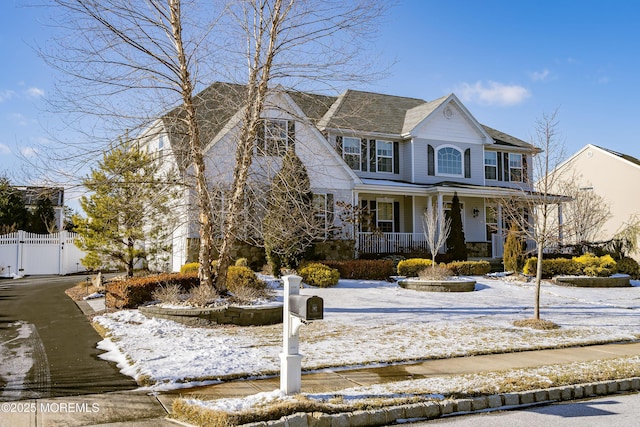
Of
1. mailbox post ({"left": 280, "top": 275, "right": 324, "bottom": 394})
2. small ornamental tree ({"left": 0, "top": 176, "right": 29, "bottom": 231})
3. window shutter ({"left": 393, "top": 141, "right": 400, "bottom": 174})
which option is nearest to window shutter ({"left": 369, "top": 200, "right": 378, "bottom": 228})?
window shutter ({"left": 393, "top": 141, "right": 400, "bottom": 174})

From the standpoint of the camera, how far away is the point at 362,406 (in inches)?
217

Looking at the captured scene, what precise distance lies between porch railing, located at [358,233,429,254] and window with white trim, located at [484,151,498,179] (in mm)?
6500

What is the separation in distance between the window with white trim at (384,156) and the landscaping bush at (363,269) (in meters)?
7.75

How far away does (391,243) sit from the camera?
76.2 feet

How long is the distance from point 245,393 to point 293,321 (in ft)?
3.78

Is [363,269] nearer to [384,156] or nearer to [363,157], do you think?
[363,157]

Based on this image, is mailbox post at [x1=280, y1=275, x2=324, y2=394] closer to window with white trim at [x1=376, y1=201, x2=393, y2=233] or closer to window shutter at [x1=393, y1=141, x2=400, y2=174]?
window with white trim at [x1=376, y1=201, x2=393, y2=233]

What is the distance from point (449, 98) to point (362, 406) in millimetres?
22386

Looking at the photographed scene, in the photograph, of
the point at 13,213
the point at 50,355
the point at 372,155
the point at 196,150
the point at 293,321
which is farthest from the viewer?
the point at 13,213

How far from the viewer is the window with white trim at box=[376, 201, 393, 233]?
81.6 feet

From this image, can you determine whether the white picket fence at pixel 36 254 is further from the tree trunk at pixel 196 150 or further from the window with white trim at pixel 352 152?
the tree trunk at pixel 196 150

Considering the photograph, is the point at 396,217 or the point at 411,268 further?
the point at 396,217

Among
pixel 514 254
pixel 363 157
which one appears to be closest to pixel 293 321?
pixel 514 254

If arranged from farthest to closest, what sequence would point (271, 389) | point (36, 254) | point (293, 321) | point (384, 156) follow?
point (384, 156)
point (36, 254)
point (271, 389)
point (293, 321)
